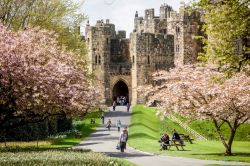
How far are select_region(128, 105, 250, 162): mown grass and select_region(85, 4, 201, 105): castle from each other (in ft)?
20.3

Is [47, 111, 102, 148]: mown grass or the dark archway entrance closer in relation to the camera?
[47, 111, 102, 148]: mown grass

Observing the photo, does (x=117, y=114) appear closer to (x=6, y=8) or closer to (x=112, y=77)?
Answer: (x=112, y=77)

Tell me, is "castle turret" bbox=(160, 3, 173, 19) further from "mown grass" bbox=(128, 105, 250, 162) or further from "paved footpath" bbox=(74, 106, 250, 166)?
"paved footpath" bbox=(74, 106, 250, 166)

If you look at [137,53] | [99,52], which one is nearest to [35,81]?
[137,53]

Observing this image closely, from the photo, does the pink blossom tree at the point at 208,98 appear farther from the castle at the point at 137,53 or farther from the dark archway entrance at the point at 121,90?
the dark archway entrance at the point at 121,90

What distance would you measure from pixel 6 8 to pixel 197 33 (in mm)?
40283

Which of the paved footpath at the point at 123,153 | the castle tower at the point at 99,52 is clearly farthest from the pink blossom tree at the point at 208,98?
the castle tower at the point at 99,52

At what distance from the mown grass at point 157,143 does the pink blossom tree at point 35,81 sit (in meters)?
6.77

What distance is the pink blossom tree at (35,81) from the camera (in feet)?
81.4

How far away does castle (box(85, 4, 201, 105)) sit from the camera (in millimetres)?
72562

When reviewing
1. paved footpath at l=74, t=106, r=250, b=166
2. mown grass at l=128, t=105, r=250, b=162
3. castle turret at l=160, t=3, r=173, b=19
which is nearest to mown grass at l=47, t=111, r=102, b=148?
paved footpath at l=74, t=106, r=250, b=166

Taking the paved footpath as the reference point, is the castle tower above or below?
above

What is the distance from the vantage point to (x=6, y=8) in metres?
40.0

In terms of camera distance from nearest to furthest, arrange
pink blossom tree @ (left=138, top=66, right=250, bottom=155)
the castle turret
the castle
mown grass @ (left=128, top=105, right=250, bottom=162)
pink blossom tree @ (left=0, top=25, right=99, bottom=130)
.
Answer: pink blossom tree @ (left=0, top=25, right=99, bottom=130) < pink blossom tree @ (left=138, top=66, right=250, bottom=155) < mown grass @ (left=128, top=105, right=250, bottom=162) < the castle < the castle turret
